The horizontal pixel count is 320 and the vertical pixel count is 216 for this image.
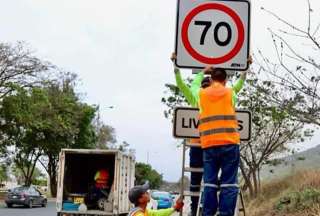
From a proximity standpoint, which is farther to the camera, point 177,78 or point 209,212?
point 177,78

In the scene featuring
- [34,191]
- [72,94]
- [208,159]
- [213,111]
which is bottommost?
[34,191]

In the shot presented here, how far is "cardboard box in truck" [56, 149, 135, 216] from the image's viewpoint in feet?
59.8

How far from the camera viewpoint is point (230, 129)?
5398mm

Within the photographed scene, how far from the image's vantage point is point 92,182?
19438 mm

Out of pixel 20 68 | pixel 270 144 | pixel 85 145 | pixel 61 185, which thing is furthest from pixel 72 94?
pixel 61 185

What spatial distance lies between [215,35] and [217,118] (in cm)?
86

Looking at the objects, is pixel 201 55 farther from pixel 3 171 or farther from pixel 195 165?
pixel 3 171

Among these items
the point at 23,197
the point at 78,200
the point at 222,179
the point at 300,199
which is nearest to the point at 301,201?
the point at 300,199

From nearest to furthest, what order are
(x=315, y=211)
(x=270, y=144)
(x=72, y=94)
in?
1. (x=315, y=211)
2. (x=270, y=144)
3. (x=72, y=94)

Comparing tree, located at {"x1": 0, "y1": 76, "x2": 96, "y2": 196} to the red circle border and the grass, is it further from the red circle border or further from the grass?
the red circle border

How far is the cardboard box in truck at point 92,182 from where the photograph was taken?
1823cm

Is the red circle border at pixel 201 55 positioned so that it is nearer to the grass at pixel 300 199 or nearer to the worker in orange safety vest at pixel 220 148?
the worker in orange safety vest at pixel 220 148

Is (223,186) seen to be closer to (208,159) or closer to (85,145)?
(208,159)

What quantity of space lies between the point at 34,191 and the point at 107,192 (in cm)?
2540
